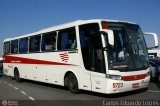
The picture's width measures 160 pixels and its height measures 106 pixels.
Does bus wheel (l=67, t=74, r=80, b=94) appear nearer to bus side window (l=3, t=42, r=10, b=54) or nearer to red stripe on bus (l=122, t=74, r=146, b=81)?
red stripe on bus (l=122, t=74, r=146, b=81)

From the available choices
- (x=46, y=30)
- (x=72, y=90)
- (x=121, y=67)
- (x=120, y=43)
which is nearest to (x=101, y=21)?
(x=120, y=43)

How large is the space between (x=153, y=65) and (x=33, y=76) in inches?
290

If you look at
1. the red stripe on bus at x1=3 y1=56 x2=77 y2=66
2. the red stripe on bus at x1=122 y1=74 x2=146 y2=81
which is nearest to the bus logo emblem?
the red stripe on bus at x1=3 y1=56 x2=77 y2=66

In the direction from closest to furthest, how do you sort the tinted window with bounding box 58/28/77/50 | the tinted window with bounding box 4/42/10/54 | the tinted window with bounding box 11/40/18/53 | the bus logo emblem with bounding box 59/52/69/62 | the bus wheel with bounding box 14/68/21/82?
the tinted window with bounding box 58/28/77/50 < the bus logo emblem with bounding box 59/52/69/62 < the bus wheel with bounding box 14/68/21/82 < the tinted window with bounding box 11/40/18/53 < the tinted window with bounding box 4/42/10/54

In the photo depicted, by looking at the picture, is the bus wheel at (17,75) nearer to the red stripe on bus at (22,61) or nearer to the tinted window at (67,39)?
the red stripe on bus at (22,61)

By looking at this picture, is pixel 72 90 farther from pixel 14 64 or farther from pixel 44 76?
pixel 14 64

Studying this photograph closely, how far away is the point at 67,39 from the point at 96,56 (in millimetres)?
2657

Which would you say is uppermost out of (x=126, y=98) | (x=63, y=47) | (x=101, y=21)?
(x=101, y=21)

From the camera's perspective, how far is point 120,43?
1188 cm

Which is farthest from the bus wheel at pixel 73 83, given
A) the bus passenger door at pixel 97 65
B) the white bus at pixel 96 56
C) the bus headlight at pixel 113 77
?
the bus headlight at pixel 113 77

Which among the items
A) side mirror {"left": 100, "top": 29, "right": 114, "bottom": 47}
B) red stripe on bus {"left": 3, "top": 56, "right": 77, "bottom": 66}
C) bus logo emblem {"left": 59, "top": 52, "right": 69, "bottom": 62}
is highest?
side mirror {"left": 100, "top": 29, "right": 114, "bottom": 47}

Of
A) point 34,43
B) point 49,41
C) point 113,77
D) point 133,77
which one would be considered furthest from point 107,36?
point 34,43

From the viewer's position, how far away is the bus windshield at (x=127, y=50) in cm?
1146

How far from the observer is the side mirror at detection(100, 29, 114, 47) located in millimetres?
10547
